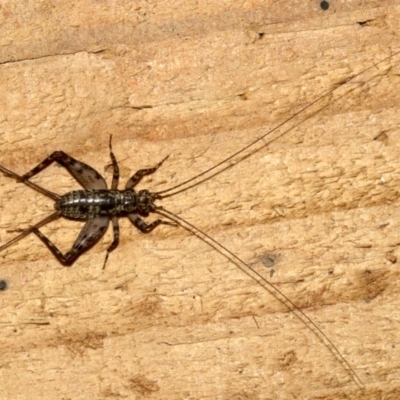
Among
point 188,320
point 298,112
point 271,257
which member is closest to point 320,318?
point 271,257

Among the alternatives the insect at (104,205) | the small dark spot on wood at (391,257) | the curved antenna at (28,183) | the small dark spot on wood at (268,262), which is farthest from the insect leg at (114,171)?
the small dark spot on wood at (391,257)

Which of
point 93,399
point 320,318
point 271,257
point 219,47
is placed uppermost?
point 219,47

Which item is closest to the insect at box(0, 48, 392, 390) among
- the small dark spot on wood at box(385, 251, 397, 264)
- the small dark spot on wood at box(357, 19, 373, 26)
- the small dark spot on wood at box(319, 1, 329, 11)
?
the small dark spot on wood at box(357, 19, 373, 26)

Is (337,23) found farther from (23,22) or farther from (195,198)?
(23,22)

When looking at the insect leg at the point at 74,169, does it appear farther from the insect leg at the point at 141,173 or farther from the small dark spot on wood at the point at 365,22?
the small dark spot on wood at the point at 365,22

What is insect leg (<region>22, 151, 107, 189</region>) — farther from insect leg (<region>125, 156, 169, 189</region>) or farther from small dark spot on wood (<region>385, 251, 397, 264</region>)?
small dark spot on wood (<region>385, 251, 397, 264</region>)

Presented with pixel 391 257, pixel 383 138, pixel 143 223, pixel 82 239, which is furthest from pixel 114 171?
pixel 391 257

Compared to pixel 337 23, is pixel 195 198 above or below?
below
